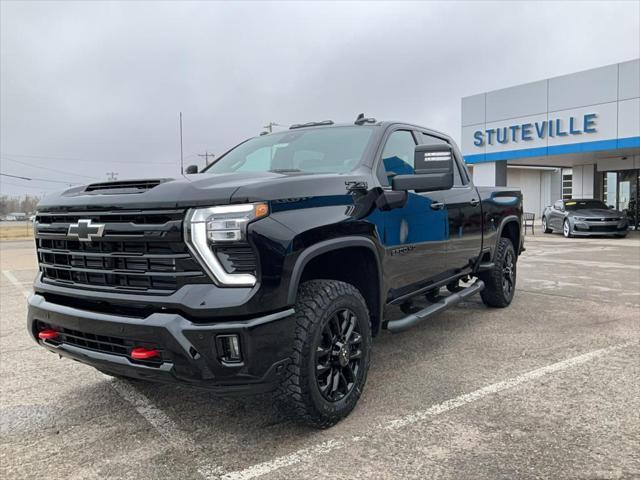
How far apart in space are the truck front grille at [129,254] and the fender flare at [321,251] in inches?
18.3

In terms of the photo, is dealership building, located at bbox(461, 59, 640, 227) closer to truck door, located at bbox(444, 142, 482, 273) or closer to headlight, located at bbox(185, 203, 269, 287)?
truck door, located at bbox(444, 142, 482, 273)

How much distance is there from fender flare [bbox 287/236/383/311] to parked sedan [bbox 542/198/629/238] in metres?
17.3

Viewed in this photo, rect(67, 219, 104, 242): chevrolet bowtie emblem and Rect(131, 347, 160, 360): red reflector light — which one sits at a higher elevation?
Rect(67, 219, 104, 242): chevrolet bowtie emblem

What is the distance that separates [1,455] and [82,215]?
1.40 meters

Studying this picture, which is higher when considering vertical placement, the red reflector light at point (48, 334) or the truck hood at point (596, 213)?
the truck hood at point (596, 213)

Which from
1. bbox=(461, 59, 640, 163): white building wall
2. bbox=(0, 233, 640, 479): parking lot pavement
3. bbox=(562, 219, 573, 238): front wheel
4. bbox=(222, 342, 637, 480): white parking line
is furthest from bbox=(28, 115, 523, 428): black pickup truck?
bbox=(461, 59, 640, 163): white building wall

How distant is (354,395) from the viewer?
3383 millimetres

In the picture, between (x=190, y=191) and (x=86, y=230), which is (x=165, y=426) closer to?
(x=86, y=230)

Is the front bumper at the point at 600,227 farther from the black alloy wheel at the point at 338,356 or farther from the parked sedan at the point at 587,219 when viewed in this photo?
the black alloy wheel at the point at 338,356

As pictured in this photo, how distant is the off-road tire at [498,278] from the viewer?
6.26 meters

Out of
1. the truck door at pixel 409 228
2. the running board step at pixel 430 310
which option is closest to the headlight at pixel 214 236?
the truck door at pixel 409 228

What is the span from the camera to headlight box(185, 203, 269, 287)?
2.69 meters

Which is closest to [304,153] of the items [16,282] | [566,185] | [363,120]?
[363,120]

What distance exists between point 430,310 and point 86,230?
2.72 m
